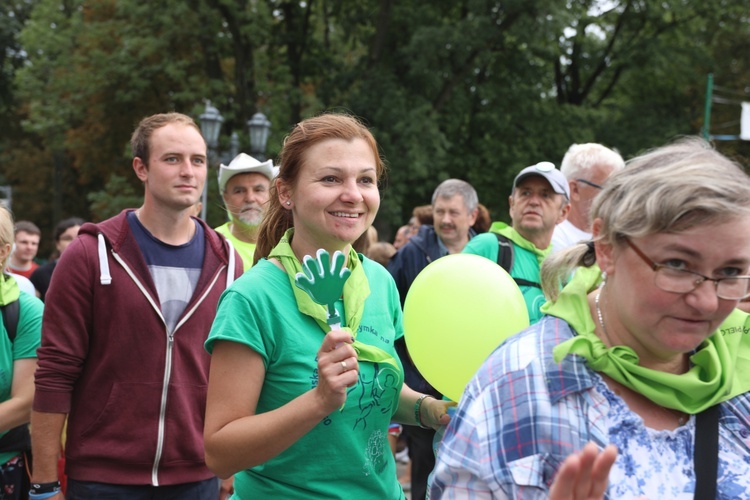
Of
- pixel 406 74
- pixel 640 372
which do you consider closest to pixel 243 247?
pixel 640 372

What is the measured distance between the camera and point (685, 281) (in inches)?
63.6

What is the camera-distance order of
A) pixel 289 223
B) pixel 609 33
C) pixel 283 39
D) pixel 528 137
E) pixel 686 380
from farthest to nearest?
pixel 609 33 < pixel 528 137 < pixel 283 39 < pixel 289 223 < pixel 686 380

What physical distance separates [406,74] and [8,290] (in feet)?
55.5

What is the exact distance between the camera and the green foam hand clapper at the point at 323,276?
2236mm

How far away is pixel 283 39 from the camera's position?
2078 cm

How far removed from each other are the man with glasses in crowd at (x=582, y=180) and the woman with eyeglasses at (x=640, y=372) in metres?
2.86

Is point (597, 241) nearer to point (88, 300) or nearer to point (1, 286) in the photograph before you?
point (88, 300)

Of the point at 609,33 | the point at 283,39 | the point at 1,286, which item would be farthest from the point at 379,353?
the point at 609,33

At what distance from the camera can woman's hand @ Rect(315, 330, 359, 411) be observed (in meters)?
2.15

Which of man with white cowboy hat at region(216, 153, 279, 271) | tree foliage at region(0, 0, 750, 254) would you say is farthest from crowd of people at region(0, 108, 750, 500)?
tree foliage at region(0, 0, 750, 254)

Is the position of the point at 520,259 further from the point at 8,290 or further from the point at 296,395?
the point at 8,290

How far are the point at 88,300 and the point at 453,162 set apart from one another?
19105 mm

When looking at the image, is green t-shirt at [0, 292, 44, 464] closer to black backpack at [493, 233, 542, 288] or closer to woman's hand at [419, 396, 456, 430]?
woman's hand at [419, 396, 456, 430]

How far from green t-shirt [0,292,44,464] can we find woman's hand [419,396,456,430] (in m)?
1.96
